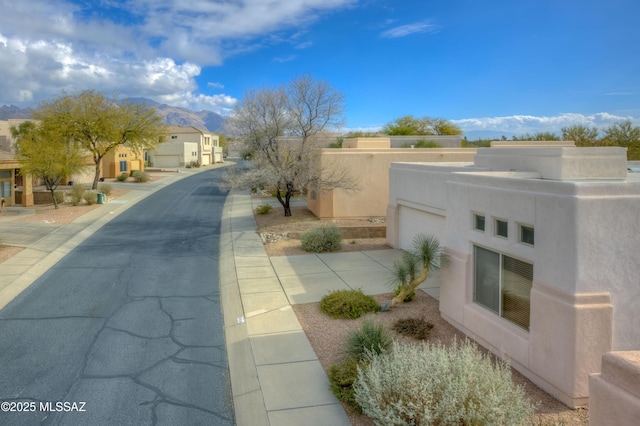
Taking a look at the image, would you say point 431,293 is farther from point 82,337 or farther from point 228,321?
point 82,337

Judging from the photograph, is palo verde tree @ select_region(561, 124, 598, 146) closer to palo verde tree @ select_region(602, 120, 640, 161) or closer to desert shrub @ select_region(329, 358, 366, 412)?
palo verde tree @ select_region(602, 120, 640, 161)

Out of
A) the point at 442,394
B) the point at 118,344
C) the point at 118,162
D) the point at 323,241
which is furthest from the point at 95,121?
the point at 442,394

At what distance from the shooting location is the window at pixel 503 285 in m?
8.59

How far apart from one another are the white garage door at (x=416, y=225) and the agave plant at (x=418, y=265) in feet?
14.2

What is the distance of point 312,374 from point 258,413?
56.3 inches

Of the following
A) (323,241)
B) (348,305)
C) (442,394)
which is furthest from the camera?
(323,241)

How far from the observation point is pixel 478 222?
392 inches

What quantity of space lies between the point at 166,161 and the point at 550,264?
7744 cm

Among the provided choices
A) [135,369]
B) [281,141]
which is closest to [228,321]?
[135,369]

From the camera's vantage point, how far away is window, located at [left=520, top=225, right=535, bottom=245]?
8.45 m

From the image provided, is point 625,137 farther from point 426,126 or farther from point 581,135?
point 426,126

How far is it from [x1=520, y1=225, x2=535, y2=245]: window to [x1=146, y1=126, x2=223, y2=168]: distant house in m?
61.8

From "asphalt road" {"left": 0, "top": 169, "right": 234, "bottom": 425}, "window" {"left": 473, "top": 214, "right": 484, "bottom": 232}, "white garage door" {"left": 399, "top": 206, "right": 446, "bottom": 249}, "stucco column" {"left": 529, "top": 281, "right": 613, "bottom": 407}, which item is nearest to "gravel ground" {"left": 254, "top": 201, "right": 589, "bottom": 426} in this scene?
"stucco column" {"left": 529, "top": 281, "right": 613, "bottom": 407}

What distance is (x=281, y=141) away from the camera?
28.2 metres
